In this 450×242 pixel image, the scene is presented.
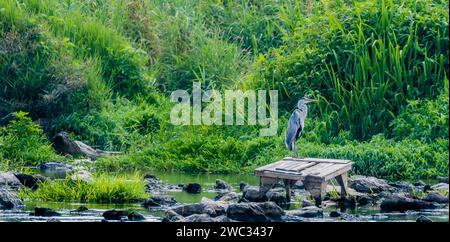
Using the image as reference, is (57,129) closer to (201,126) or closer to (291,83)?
(201,126)

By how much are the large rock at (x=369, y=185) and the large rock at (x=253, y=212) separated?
5.88 feet

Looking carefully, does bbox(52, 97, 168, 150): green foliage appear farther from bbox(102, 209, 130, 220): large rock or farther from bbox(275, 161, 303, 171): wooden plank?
bbox(102, 209, 130, 220): large rock

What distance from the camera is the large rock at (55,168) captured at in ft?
42.6

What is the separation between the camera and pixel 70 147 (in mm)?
14328

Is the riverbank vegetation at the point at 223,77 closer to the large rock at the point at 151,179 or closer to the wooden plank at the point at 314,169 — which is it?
the large rock at the point at 151,179

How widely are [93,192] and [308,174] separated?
7.21 ft

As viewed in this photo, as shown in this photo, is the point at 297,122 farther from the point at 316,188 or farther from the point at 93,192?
the point at 93,192

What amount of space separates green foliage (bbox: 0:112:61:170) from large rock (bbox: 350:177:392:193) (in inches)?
174

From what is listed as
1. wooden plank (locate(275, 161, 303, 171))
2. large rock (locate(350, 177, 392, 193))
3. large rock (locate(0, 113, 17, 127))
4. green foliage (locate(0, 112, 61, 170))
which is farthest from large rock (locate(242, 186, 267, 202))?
large rock (locate(0, 113, 17, 127))

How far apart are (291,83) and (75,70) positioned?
334 cm
